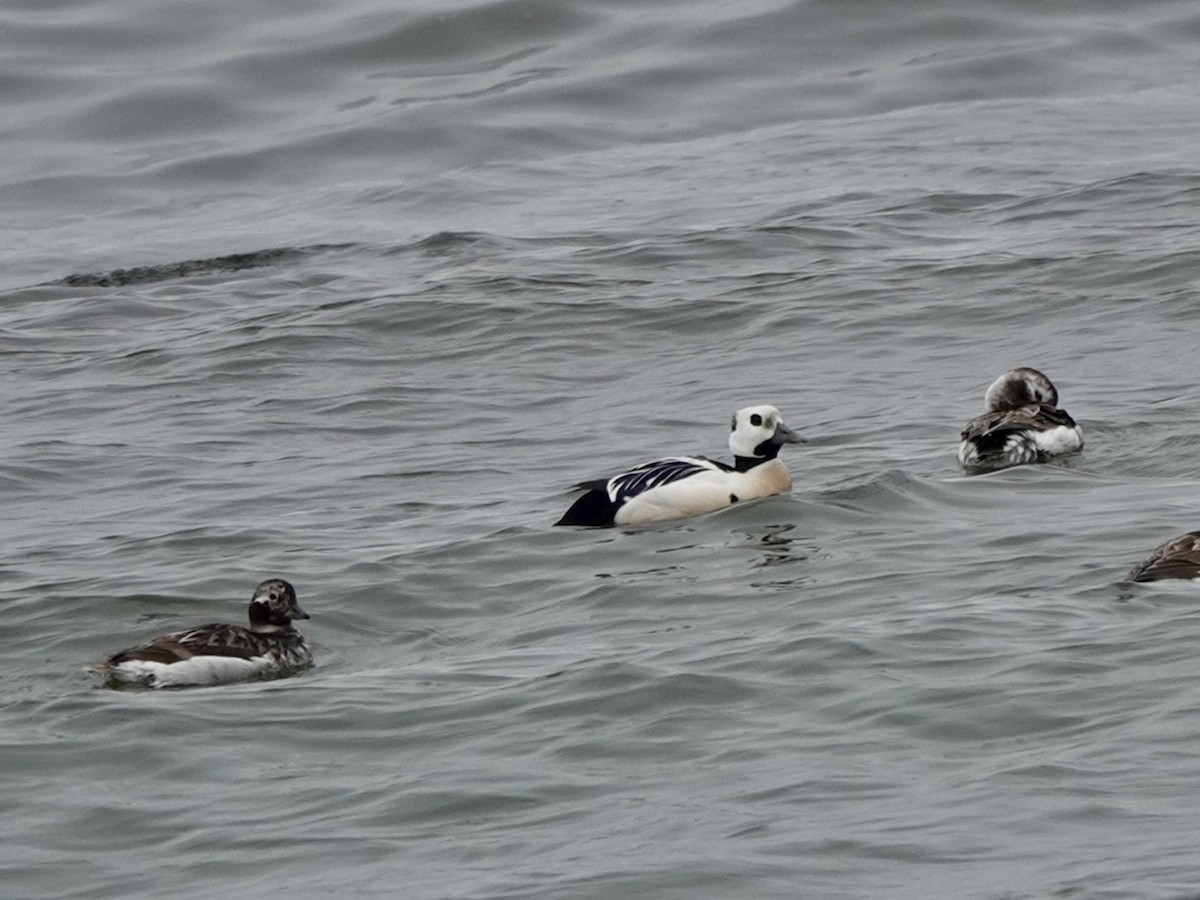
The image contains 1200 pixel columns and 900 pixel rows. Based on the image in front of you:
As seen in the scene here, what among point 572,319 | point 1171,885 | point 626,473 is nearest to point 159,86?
point 572,319

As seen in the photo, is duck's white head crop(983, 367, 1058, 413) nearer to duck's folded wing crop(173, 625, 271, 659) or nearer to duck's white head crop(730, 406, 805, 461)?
duck's white head crop(730, 406, 805, 461)

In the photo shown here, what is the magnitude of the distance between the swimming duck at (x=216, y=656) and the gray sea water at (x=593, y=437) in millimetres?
266

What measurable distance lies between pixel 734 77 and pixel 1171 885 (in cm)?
2482

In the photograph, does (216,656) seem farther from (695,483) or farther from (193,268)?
(193,268)

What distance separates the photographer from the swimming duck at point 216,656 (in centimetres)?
1158

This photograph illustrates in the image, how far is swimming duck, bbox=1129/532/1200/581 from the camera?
11500 millimetres

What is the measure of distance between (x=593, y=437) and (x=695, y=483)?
2.37 metres

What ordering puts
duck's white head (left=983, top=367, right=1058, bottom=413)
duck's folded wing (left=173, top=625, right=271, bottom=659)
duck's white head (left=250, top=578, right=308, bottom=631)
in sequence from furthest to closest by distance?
duck's white head (left=983, top=367, right=1058, bottom=413) → duck's white head (left=250, top=578, right=308, bottom=631) → duck's folded wing (left=173, top=625, right=271, bottom=659)

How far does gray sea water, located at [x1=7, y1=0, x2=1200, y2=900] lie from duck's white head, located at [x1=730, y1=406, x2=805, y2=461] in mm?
334

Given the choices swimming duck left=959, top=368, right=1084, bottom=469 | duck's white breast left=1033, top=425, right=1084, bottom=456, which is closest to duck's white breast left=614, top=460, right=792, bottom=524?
swimming duck left=959, top=368, right=1084, bottom=469

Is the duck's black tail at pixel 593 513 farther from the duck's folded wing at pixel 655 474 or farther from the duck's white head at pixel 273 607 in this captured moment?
the duck's white head at pixel 273 607

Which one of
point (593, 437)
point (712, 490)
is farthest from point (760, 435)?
point (593, 437)

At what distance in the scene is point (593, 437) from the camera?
57.0 feet

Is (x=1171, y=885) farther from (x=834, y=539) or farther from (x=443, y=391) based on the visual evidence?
(x=443, y=391)
